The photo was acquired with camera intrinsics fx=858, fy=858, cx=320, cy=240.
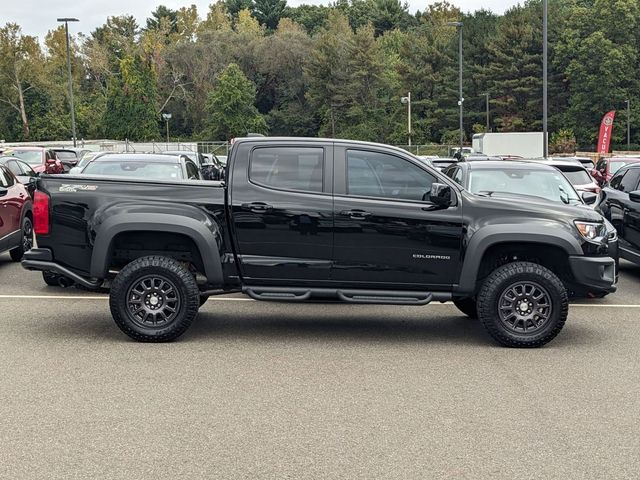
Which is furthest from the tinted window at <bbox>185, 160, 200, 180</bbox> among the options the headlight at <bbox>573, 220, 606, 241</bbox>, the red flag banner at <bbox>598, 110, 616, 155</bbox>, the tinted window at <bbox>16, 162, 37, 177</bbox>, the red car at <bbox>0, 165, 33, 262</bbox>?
the red flag banner at <bbox>598, 110, 616, 155</bbox>

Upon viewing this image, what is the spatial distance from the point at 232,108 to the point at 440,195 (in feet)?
316

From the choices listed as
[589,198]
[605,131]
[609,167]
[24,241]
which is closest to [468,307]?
[589,198]

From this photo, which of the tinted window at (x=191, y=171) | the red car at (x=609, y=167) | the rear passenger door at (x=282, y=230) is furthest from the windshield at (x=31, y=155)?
the rear passenger door at (x=282, y=230)

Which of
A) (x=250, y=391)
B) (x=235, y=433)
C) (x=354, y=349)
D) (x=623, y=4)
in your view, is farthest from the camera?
(x=623, y=4)

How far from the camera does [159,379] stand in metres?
6.88

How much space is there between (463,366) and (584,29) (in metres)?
82.0

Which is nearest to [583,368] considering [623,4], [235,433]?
[235,433]

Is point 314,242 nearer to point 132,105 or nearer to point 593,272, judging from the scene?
point 593,272

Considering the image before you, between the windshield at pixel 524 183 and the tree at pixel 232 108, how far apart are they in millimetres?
89808

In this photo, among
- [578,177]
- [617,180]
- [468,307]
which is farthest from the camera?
[578,177]

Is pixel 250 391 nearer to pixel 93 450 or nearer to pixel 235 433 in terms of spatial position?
pixel 235 433

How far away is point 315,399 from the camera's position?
20.8ft

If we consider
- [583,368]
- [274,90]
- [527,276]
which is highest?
[274,90]

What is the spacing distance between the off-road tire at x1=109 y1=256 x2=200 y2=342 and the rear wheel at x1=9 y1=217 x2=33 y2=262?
6.13 m
